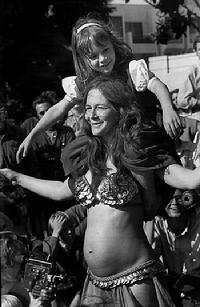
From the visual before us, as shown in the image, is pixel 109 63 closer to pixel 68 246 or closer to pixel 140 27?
pixel 68 246

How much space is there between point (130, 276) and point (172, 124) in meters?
0.67

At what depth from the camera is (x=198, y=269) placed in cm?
441

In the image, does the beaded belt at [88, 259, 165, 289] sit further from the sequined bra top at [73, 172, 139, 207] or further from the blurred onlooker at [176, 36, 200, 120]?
the blurred onlooker at [176, 36, 200, 120]

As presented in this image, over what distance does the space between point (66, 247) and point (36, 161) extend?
893 mm

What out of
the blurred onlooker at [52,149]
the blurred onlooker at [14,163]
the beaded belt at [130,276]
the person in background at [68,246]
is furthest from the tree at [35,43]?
the beaded belt at [130,276]

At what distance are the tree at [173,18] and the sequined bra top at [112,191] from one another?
3.61 metres

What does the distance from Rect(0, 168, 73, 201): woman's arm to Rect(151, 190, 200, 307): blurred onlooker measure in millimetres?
1387

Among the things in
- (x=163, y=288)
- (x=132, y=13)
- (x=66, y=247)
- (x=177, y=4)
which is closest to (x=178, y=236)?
(x=66, y=247)

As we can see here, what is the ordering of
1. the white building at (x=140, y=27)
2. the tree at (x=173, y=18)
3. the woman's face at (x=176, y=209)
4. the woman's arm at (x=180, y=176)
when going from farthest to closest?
the white building at (x=140, y=27) < the tree at (x=173, y=18) < the woman's face at (x=176, y=209) < the woman's arm at (x=180, y=176)

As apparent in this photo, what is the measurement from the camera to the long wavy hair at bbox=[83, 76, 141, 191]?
3.09 meters

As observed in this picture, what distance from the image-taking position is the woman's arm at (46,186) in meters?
3.27

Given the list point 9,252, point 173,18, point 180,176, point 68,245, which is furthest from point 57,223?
point 173,18

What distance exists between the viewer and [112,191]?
3.05m

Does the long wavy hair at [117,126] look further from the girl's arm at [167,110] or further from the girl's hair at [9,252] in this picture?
the girl's hair at [9,252]
